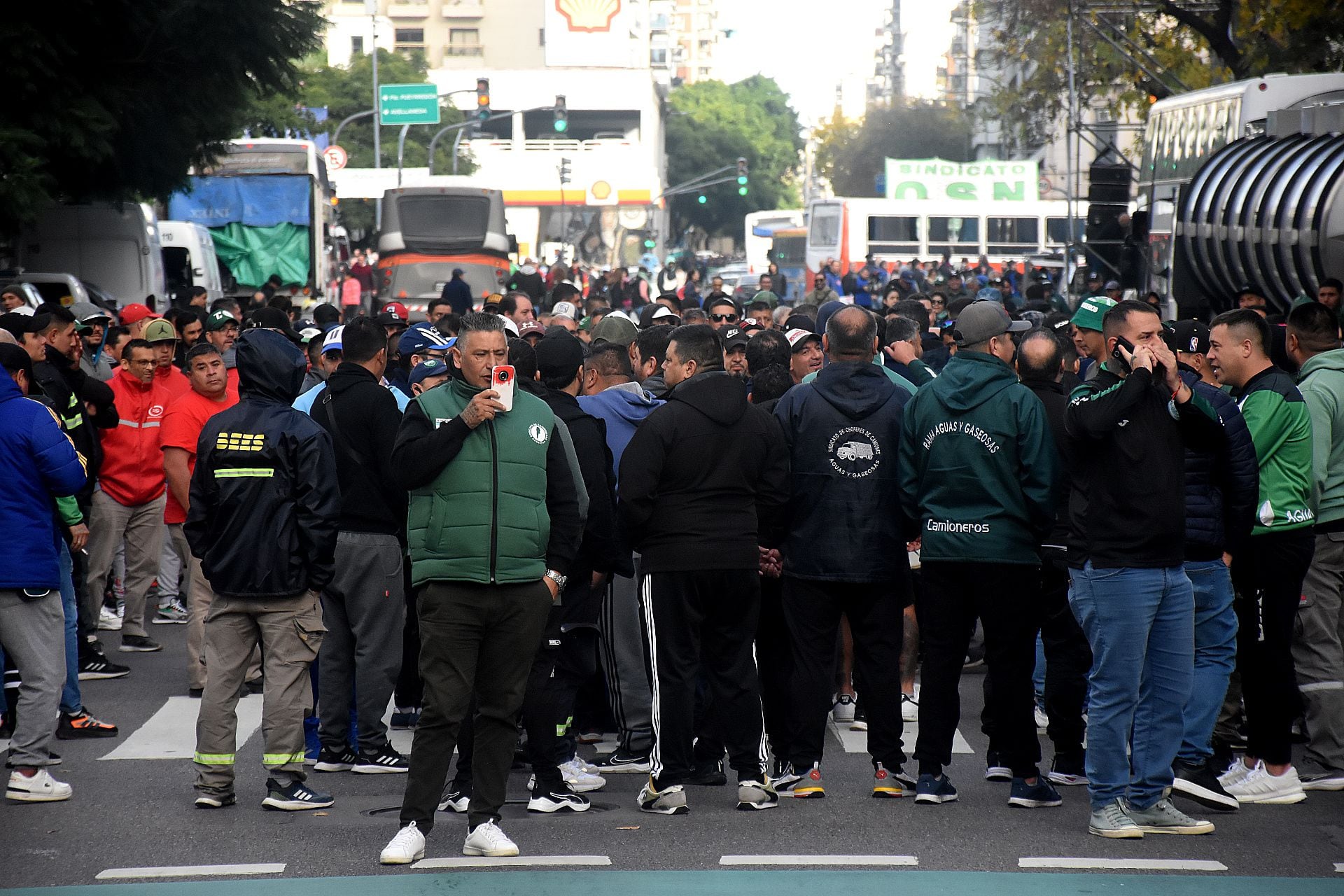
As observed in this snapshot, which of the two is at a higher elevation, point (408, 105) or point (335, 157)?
point (408, 105)

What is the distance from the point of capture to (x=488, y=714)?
6305mm

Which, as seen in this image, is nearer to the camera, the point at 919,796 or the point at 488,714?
the point at 488,714

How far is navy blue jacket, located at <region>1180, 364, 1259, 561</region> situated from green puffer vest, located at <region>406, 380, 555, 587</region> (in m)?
2.59

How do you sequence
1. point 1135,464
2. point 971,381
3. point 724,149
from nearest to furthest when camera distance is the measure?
point 1135,464 < point 971,381 < point 724,149

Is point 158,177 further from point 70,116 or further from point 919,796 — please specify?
point 919,796

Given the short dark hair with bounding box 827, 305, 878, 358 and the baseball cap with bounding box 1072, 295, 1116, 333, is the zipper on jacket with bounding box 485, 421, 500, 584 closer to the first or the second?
the short dark hair with bounding box 827, 305, 878, 358

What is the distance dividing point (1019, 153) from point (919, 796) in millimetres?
75880

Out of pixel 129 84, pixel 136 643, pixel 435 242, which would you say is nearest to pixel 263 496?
pixel 136 643

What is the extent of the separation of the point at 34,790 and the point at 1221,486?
518 centimetres

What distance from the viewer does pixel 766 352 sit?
934 centimetres

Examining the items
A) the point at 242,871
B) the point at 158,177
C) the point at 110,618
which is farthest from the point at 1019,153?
the point at 242,871

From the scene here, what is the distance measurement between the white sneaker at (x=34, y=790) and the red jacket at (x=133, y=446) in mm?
3453

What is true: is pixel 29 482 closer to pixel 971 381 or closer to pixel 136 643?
pixel 136 643

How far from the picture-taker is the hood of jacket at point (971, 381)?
23.1 ft
